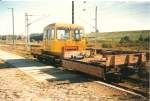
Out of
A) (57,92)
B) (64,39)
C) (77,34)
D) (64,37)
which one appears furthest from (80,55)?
(57,92)

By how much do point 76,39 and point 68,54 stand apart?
7.69 feet

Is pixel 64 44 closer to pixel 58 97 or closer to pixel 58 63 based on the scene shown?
pixel 58 63

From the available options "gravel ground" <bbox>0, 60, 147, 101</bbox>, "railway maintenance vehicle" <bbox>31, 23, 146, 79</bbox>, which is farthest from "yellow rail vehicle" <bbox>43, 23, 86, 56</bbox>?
"gravel ground" <bbox>0, 60, 147, 101</bbox>

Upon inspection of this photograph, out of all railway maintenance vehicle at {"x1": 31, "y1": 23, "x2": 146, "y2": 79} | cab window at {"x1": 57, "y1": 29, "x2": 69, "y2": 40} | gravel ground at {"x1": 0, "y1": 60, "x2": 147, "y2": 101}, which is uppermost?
cab window at {"x1": 57, "y1": 29, "x2": 69, "y2": 40}

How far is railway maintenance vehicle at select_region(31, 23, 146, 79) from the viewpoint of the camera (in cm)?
1119

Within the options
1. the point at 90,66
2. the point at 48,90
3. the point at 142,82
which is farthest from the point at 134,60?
the point at 48,90

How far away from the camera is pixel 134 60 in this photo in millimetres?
11781

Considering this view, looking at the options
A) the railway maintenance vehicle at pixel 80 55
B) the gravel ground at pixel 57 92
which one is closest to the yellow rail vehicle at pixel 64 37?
the railway maintenance vehicle at pixel 80 55

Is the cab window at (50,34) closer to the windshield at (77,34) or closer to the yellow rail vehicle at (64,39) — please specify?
the yellow rail vehicle at (64,39)

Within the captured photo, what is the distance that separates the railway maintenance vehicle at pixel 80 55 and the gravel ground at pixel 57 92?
2.88 feet

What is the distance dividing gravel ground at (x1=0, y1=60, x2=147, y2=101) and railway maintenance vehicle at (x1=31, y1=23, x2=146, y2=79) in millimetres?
876

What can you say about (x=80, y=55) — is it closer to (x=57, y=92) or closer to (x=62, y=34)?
(x=62, y=34)

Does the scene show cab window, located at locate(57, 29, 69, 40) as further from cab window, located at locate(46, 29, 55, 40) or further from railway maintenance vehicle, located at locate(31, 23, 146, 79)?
cab window, located at locate(46, 29, 55, 40)

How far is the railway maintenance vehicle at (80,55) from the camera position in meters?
11.2
